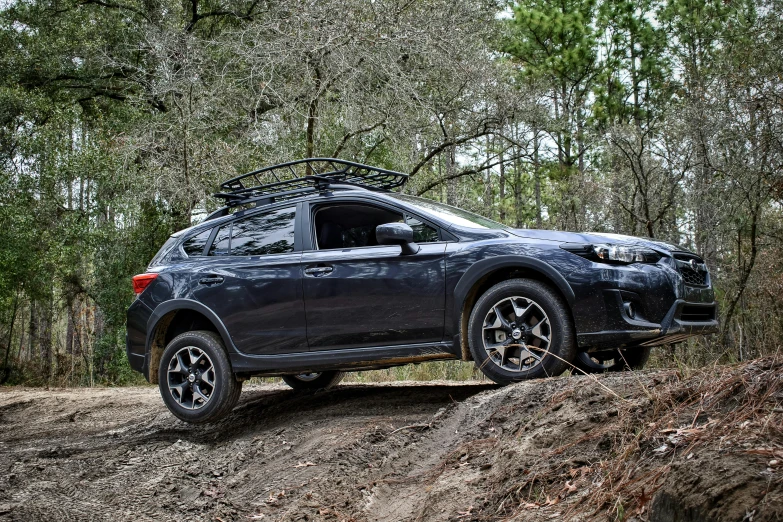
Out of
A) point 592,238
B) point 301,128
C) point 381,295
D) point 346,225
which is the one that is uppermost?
point 301,128

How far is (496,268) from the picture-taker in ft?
19.2

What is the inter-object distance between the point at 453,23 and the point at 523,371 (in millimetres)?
11033

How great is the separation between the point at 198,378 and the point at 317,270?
1553 millimetres

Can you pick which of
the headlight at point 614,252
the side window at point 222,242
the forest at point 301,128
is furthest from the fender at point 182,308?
the forest at point 301,128

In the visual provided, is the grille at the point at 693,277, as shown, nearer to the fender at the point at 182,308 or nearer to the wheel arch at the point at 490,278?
the wheel arch at the point at 490,278

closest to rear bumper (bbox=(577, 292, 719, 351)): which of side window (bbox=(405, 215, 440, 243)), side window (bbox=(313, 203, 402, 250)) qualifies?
side window (bbox=(405, 215, 440, 243))

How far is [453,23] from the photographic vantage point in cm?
1530

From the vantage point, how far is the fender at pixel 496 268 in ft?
18.6

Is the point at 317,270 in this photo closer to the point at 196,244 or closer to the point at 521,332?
the point at 196,244

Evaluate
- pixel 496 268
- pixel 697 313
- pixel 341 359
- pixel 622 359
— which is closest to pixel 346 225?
pixel 341 359

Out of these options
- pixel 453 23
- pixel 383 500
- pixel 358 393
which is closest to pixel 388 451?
pixel 383 500

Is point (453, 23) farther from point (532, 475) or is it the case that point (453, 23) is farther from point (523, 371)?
point (532, 475)

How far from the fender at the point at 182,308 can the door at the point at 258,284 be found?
0.16 feet

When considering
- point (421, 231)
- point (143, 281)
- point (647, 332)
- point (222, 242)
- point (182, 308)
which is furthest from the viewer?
point (143, 281)
